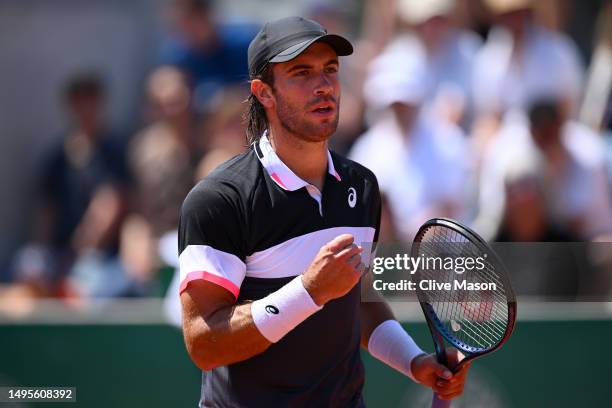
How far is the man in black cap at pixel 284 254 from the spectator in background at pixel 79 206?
3380mm

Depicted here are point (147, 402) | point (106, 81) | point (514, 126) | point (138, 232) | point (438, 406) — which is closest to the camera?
point (438, 406)

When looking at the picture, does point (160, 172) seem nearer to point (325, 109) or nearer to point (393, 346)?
point (393, 346)

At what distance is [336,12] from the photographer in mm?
6898

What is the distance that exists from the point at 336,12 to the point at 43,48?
2.46 m

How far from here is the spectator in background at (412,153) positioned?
19.4 ft

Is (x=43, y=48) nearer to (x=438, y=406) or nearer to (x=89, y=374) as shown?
(x=89, y=374)


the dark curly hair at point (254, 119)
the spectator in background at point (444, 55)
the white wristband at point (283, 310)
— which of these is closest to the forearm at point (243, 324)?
the white wristband at point (283, 310)

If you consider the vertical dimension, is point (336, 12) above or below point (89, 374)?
above

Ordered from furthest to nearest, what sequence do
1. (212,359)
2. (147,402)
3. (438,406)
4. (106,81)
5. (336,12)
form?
(106,81) → (336,12) → (147,402) → (438,406) → (212,359)

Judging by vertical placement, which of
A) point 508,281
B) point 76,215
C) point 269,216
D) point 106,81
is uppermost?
point 106,81

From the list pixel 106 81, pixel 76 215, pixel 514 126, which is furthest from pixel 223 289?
pixel 106 81

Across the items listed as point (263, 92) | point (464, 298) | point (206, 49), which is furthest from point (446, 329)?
point (206, 49)

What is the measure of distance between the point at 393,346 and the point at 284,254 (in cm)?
56

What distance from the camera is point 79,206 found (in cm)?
683
